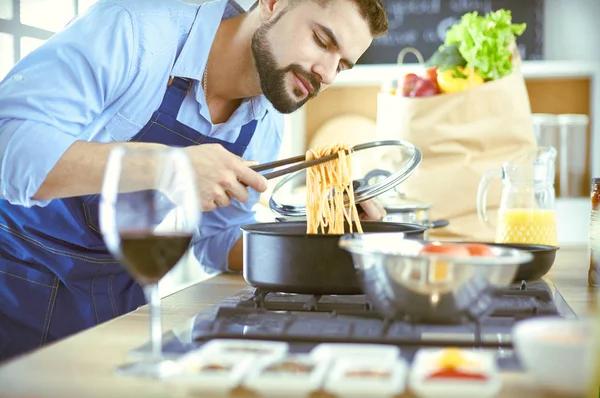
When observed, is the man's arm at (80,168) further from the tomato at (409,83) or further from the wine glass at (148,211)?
the tomato at (409,83)

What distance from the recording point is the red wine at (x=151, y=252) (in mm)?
762

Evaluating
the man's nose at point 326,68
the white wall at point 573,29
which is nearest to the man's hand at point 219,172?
the man's nose at point 326,68

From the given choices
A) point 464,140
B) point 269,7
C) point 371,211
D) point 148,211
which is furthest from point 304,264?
point 464,140

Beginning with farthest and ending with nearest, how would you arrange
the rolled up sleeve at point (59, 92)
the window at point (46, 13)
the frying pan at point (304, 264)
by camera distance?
the window at point (46, 13) < the rolled up sleeve at point (59, 92) < the frying pan at point (304, 264)

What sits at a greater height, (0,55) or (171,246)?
(0,55)

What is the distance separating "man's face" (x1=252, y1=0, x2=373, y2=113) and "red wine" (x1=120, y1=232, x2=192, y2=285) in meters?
1.16

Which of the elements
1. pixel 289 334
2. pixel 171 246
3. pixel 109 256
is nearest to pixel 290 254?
pixel 289 334

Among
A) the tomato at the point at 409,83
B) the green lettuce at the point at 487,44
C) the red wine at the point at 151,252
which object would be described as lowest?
the red wine at the point at 151,252

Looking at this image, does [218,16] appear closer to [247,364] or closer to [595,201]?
[595,201]

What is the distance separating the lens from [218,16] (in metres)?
1.88

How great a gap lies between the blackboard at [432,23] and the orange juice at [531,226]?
8.64 ft

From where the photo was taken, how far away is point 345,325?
3.16ft

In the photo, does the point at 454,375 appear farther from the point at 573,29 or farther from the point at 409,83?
the point at 573,29

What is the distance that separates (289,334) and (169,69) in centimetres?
99
